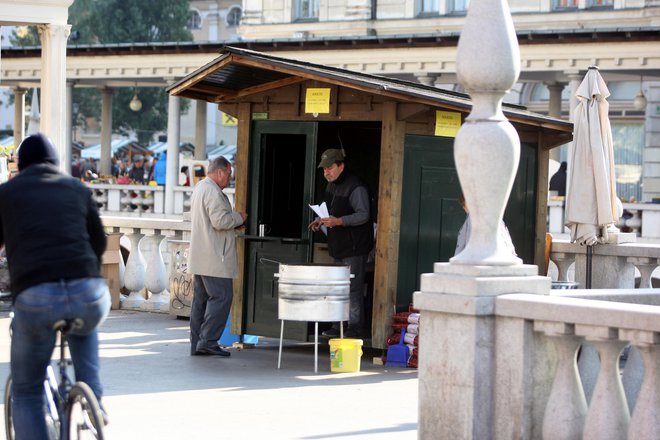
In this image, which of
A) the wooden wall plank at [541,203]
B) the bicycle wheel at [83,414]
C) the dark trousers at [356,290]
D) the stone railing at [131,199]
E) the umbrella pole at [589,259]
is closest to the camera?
the bicycle wheel at [83,414]

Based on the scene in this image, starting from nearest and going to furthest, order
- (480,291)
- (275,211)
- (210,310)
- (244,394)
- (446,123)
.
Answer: (480,291), (244,394), (210,310), (446,123), (275,211)

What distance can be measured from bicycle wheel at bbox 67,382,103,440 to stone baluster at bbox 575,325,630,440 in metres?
2.42

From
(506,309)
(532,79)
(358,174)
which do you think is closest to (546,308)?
(506,309)

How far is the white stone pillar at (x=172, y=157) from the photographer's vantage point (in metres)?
35.9

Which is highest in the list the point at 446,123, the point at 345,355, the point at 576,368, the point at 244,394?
the point at 446,123

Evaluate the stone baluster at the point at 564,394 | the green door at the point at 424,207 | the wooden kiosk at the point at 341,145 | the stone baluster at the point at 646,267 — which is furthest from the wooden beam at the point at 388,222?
the stone baluster at the point at 564,394

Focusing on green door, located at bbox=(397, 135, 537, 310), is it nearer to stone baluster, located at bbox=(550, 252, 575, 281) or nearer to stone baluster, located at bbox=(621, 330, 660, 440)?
stone baluster, located at bbox=(550, 252, 575, 281)

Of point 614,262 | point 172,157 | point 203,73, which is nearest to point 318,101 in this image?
point 203,73

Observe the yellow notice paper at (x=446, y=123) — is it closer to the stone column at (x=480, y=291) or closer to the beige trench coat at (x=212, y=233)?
the beige trench coat at (x=212, y=233)

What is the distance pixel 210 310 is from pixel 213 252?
0.52 meters

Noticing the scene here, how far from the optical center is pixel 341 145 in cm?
1393

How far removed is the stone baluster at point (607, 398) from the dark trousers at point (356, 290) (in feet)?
19.5

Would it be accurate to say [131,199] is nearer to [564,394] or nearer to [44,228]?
[564,394]

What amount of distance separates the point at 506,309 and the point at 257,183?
613 centimetres
